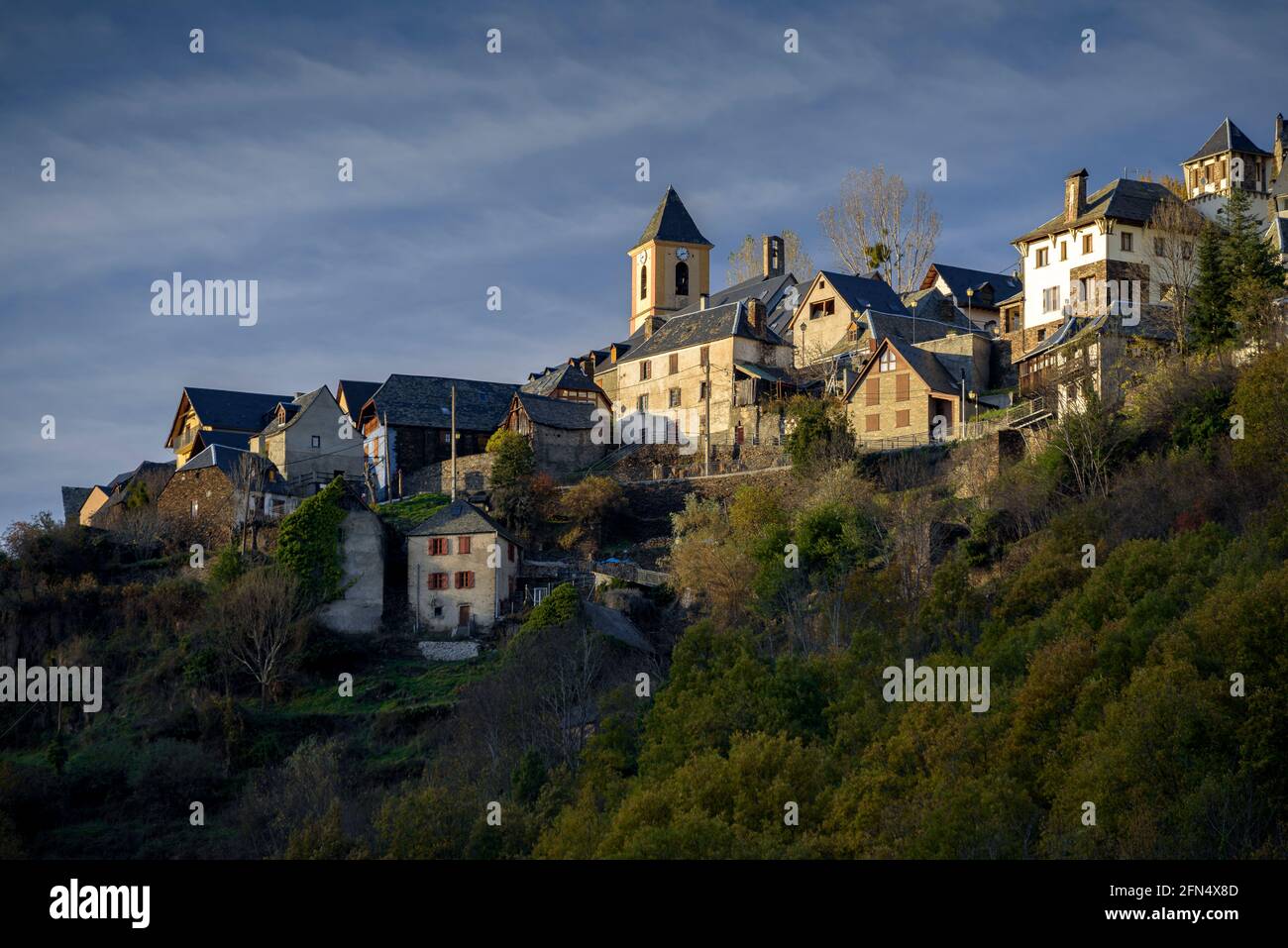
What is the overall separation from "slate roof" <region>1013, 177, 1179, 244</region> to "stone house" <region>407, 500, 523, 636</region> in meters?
26.0

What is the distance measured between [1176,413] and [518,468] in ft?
86.7

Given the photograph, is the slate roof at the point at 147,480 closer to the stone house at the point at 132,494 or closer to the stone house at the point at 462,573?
the stone house at the point at 132,494

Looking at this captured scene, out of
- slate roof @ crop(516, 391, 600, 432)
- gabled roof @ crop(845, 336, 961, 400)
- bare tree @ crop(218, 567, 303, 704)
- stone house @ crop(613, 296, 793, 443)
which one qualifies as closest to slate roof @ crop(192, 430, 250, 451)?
slate roof @ crop(516, 391, 600, 432)

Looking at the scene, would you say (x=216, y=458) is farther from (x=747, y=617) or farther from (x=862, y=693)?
(x=862, y=693)

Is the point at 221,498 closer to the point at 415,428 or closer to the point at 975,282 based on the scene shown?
the point at 415,428

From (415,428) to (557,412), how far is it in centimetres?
648

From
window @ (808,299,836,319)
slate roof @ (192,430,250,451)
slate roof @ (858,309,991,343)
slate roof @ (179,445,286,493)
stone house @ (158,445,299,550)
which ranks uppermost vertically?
window @ (808,299,836,319)

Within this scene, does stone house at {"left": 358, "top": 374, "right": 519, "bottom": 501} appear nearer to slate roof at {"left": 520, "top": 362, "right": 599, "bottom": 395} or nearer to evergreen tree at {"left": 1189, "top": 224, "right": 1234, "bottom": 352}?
slate roof at {"left": 520, "top": 362, "right": 599, "bottom": 395}

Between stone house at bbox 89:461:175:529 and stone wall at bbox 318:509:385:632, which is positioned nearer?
stone wall at bbox 318:509:385:632

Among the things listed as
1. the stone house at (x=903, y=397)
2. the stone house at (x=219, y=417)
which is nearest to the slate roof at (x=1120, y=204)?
the stone house at (x=903, y=397)

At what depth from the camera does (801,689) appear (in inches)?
1646

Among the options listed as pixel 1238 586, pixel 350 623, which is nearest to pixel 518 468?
pixel 350 623

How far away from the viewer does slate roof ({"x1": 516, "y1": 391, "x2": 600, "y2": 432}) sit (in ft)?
237

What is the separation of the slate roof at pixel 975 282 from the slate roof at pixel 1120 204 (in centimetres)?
1064
